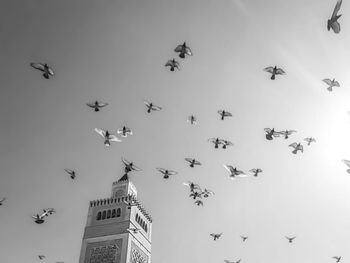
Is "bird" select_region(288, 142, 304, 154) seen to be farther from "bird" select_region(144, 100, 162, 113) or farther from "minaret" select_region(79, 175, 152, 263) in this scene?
"minaret" select_region(79, 175, 152, 263)

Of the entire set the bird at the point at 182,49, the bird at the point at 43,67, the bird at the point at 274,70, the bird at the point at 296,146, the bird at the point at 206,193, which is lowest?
the bird at the point at 206,193

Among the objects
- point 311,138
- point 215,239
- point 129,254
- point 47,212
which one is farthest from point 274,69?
point 129,254

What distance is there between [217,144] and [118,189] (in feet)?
111

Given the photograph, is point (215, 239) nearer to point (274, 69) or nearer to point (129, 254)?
point (274, 69)

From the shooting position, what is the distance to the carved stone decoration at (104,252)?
3641 centimetres

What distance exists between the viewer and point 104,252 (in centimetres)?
3725

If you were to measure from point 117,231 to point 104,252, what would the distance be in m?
3.05

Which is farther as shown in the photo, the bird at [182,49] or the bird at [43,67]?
the bird at [43,67]

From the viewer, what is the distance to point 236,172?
16.9 m

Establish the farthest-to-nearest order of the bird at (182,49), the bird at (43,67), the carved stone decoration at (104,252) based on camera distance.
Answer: the carved stone decoration at (104,252) → the bird at (43,67) → the bird at (182,49)

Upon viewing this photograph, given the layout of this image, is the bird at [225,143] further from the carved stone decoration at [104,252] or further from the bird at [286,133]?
the carved stone decoration at [104,252]

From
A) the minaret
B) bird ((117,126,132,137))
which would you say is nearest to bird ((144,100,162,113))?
bird ((117,126,132,137))

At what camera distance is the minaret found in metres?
37.1

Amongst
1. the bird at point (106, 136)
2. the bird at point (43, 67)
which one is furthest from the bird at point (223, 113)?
the bird at point (43, 67)
